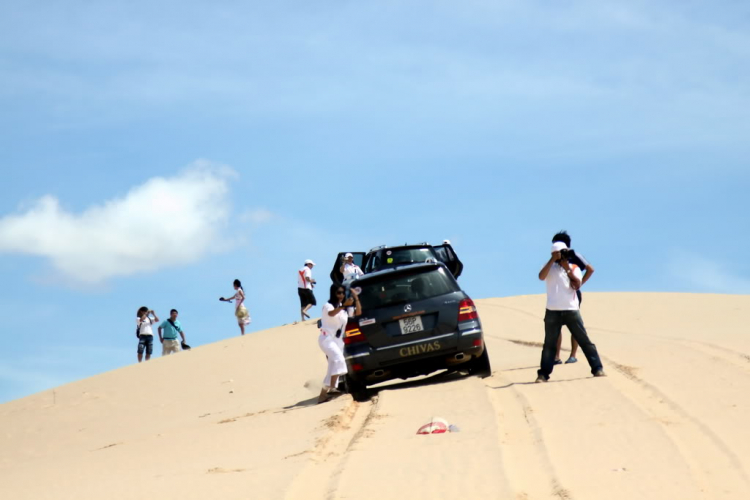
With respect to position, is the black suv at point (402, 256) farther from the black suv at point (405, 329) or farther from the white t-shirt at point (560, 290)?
the white t-shirt at point (560, 290)

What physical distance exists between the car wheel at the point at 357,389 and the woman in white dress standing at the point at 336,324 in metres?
0.16

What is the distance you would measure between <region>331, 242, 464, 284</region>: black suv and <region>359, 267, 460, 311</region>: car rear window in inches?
263

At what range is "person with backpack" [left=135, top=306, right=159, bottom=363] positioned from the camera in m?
24.3

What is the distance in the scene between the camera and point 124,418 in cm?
1923

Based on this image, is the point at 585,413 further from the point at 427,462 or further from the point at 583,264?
the point at 583,264

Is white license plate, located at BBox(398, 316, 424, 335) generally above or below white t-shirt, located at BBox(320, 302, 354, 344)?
below

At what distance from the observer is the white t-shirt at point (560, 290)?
12.0m

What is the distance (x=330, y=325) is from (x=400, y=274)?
42.8 inches

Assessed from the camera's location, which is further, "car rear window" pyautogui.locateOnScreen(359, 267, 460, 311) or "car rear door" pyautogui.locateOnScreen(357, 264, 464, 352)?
"car rear window" pyautogui.locateOnScreen(359, 267, 460, 311)

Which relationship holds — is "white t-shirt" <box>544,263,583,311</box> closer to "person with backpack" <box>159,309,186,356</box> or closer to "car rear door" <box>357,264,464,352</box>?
"car rear door" <box>357,264,464,352</box>

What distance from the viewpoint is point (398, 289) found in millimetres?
12398

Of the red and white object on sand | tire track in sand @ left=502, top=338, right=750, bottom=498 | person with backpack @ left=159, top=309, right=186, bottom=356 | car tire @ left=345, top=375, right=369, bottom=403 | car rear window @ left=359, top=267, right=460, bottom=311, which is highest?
person with backpack @ left=159, top=309, right=186, bottom=356

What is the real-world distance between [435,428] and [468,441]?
0.69m

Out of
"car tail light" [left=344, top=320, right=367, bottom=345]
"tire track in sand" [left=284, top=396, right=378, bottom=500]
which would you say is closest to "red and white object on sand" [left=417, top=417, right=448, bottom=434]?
"tire track in sand" [left=284, top=396, right=378, bottom=500]
